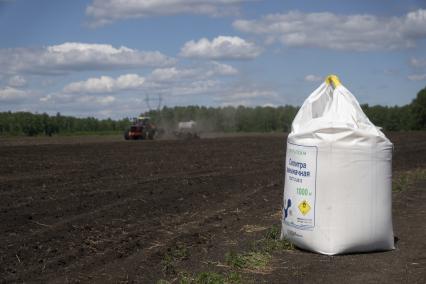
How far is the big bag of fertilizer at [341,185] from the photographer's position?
653cm

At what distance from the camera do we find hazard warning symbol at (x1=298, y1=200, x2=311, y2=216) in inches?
263

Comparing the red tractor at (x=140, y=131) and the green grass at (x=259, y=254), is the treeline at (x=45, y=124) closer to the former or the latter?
the red tractor at (x=140, y=131)

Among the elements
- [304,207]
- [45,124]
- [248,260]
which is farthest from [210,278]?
[45,124]

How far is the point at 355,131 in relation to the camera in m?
6.54

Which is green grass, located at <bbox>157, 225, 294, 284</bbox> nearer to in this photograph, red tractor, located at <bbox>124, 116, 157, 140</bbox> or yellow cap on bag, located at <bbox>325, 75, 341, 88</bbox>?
yellow cap on bag, located at <bbox>325, 75, 341, 88</bbox>

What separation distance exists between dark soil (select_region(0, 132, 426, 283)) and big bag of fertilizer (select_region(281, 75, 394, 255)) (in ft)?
0.64

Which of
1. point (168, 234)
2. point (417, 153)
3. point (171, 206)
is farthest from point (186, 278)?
point (417, 153)

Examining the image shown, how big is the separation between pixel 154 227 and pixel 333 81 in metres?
3.21

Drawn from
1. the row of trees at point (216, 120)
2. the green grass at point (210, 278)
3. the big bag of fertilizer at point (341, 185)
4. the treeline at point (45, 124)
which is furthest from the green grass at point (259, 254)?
the treeline at point (45, 124)

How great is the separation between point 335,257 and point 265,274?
92cm

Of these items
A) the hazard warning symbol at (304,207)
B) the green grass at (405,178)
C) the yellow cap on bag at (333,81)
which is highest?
the yellow cap on bag at (333,81)

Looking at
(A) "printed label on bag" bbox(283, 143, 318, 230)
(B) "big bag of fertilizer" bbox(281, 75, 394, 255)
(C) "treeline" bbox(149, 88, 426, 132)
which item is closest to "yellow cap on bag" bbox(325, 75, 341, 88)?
(B) "big bag of fertilizer" bbox(281, 75, 394, 255)

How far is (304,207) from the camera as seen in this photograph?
671cm

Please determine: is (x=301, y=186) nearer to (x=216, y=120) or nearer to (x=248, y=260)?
(x=248, y=260)
